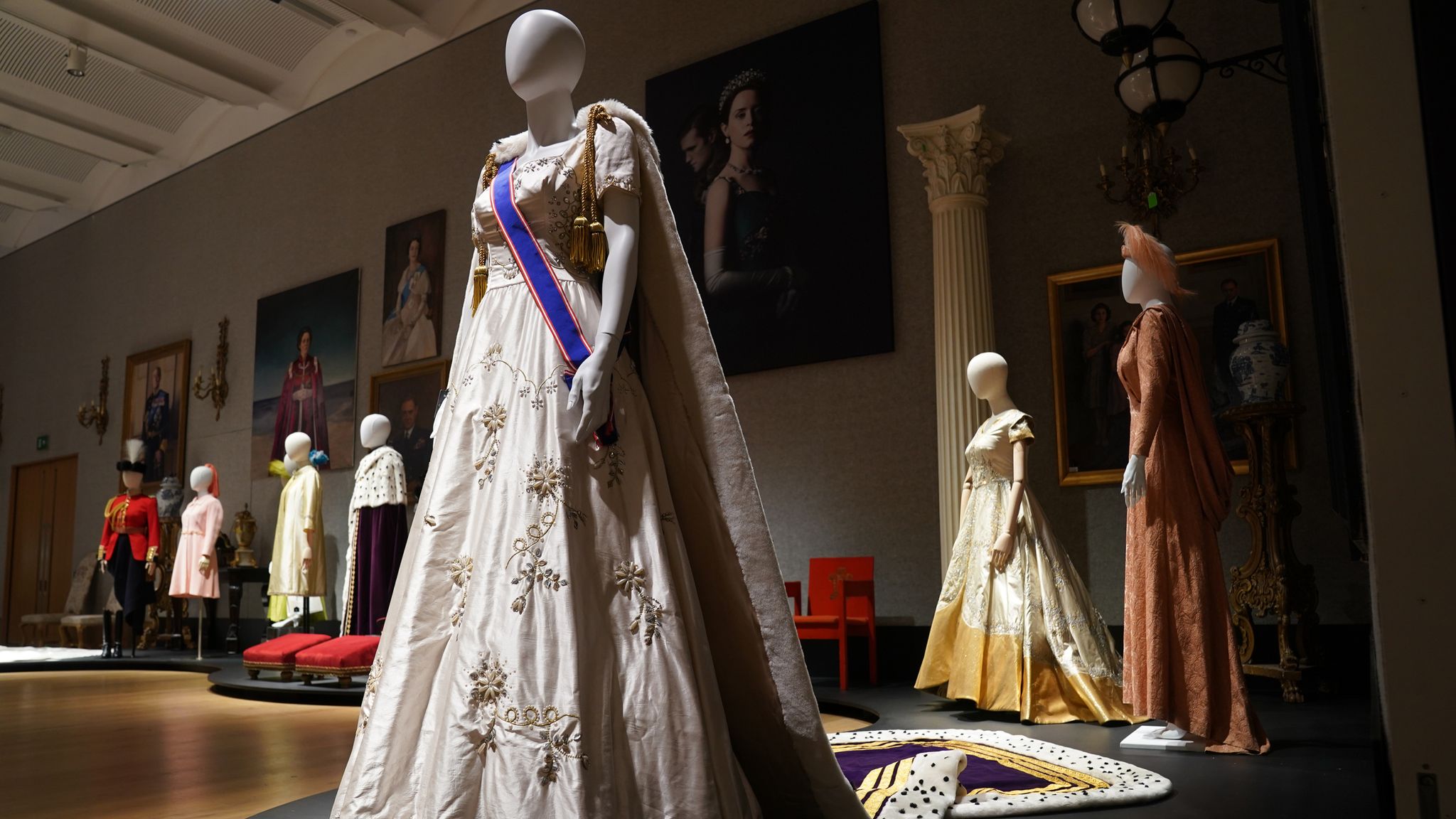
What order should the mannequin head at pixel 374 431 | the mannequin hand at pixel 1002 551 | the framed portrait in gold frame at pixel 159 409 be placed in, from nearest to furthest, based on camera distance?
the mannequin hand at pixel 1002 551
the mannequin head at pixel 374 431
the framed portrait in gold frame at pixel 159 409

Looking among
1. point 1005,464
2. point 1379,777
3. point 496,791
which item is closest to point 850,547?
point 1005,464

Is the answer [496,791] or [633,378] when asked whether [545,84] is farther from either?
[496,791]

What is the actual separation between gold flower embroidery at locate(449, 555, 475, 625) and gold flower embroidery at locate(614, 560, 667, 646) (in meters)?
0.29

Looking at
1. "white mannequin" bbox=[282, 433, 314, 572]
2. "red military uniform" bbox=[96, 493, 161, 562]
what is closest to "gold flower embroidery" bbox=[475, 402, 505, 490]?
"white mannequin" bbox=[282, 433, 314, 572]

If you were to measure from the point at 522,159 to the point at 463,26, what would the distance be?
324 inches

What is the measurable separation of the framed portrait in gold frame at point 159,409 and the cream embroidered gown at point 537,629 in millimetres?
11229

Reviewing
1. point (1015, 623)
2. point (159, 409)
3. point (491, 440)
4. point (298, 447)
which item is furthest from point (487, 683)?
point (159, 409)

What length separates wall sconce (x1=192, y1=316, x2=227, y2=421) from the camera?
1141 centimetres

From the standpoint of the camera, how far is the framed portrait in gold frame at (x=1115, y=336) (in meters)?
5.54

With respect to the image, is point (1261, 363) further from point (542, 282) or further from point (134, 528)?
point (134, 528)

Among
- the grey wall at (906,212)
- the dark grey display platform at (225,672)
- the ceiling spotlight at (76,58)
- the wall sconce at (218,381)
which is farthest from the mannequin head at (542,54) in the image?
the wall sconce at (218,381)

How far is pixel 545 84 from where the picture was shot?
2.40 metres

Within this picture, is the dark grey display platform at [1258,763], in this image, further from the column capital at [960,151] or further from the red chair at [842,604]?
the column capital at [960,151]

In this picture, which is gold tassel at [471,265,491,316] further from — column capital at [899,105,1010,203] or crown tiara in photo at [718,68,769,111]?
crown tiara in photo at [718,68,769,111]
